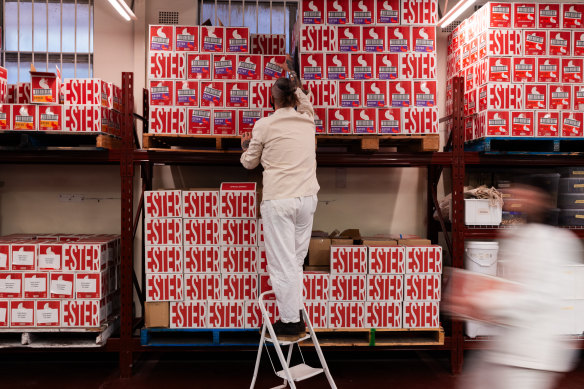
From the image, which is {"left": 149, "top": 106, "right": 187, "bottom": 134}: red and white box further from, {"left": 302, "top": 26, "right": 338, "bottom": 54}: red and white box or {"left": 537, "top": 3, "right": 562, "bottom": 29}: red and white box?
{"left": 537, "top": 3, "right": 562, "bottom": 29}: red and white box

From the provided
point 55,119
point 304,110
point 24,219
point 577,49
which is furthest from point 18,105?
point 577,49

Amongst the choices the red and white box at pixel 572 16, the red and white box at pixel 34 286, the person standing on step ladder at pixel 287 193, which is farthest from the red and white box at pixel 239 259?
the red and white box at pixel 572 16

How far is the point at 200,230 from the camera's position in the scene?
4777 millimetres

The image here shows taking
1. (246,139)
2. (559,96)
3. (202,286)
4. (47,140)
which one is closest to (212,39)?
(246,139)

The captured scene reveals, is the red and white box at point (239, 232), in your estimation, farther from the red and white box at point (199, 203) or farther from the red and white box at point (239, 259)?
the red and white box at point (199, 203)

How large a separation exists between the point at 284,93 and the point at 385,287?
2427 mm

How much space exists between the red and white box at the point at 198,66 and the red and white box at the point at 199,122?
0.38 metres

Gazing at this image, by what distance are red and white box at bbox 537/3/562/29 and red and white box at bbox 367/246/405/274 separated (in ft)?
9.88

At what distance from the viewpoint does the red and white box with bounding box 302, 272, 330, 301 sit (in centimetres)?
479

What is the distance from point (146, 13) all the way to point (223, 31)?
1.92 meters

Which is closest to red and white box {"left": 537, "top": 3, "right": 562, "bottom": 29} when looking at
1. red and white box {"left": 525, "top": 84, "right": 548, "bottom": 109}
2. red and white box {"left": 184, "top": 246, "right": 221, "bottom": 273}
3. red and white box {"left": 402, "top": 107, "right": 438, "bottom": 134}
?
red and white box {"left": 525, "top": 84, "right": 548, "bottom": 109}

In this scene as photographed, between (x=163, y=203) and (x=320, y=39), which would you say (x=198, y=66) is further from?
(x=163, y=203)

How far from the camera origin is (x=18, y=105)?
15.1ft

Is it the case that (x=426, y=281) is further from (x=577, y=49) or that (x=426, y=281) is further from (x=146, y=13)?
(x=146, y=13)
